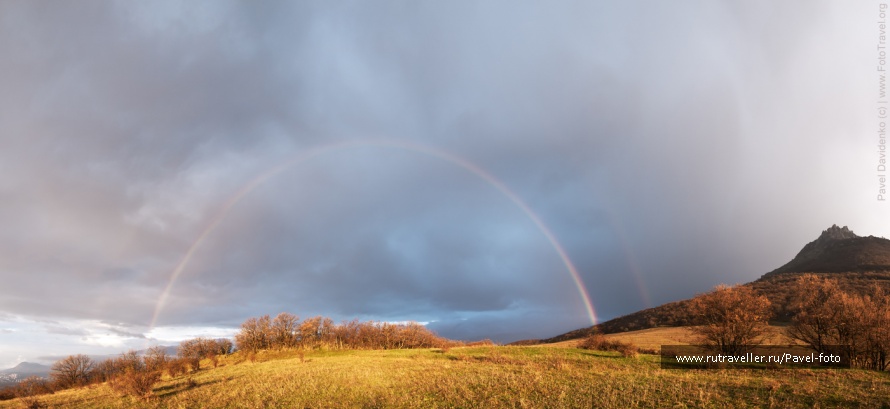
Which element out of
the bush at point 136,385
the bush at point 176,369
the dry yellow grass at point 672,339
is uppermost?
the bush at point 136,385

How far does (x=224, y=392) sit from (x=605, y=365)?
3527cm

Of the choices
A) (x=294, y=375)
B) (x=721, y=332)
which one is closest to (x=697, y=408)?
(x=721, y=332)

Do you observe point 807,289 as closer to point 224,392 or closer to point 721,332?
point 721,332

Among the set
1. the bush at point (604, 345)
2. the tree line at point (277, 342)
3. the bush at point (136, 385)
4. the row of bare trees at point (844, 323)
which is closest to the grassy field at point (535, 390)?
the bush at point (136, 385)

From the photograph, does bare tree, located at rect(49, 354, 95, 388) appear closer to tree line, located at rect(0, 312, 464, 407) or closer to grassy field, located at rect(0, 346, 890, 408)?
tree line, located at rect(0, 312, 464, 407)

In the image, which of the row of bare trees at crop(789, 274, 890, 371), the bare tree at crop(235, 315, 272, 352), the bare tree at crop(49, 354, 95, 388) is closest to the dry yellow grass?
the row of bare trees at crop(789, 274, 890, 371)

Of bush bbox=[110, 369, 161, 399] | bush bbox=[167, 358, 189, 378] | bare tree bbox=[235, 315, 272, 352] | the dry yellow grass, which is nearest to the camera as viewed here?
bush bbox=[110, 369, 161, 399]

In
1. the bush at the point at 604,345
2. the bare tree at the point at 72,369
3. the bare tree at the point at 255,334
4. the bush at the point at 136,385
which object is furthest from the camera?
the bare tree at the point at 255,334

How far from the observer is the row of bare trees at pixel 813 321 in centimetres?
3903

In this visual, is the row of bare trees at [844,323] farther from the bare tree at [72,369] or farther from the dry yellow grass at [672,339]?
the bare tree at [72,369]

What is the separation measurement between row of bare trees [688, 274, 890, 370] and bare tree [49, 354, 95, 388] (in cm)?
11755

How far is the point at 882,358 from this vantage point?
38.6 meters

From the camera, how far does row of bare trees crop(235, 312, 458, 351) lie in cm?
10244

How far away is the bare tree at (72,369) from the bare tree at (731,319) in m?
117
